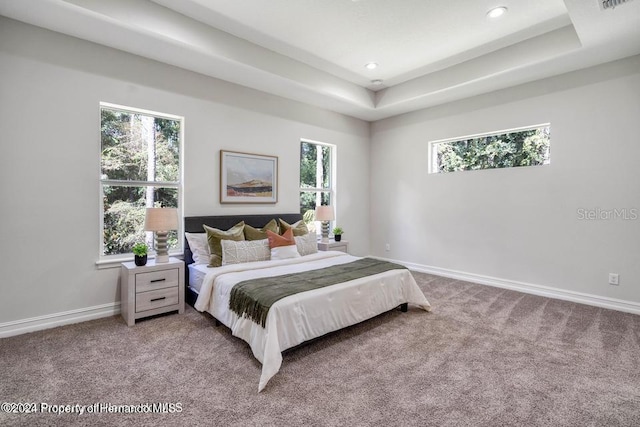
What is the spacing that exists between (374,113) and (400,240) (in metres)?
2.30

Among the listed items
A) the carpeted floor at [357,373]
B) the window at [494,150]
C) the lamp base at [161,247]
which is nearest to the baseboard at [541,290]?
the carpeted floor at [357,373]

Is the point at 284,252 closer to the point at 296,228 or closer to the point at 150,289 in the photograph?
the point at 296,228

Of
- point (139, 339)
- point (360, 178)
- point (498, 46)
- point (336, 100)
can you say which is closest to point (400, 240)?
point (360, 178)

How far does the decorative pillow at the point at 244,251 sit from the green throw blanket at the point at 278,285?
0.73 metres

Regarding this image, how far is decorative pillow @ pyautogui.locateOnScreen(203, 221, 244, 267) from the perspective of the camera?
3.38m

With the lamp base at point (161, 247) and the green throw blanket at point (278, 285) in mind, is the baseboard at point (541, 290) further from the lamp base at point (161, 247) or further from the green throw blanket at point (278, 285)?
the lamp base at point (161, 247)

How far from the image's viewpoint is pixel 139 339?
271 centimetres

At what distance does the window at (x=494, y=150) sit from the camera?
160 inches

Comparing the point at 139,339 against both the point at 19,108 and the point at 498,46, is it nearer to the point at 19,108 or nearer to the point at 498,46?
the point at 19,108

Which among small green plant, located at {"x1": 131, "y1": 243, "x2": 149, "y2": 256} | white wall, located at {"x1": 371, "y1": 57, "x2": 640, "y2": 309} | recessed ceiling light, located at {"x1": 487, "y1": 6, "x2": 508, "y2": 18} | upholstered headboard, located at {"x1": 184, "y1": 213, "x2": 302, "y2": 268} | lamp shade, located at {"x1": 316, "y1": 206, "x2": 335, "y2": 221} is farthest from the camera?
lamp shade, located at {"x1": 316, "y1": 206, "x2": 335, "y2": 221}

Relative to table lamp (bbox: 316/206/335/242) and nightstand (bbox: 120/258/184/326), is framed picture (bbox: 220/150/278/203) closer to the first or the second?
table lamp (bbox: 316/206/335/242)

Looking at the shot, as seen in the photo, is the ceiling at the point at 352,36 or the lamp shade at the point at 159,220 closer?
the ceiling at the point at 352,36

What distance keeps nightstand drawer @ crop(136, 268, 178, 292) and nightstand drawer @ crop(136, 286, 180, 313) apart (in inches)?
1.8

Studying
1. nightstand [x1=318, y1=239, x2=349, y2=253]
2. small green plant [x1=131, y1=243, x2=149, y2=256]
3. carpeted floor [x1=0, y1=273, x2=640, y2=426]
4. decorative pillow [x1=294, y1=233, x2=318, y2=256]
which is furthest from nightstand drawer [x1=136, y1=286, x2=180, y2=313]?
nightstand [x1=318, y1=239, x2=349, y2=253]
